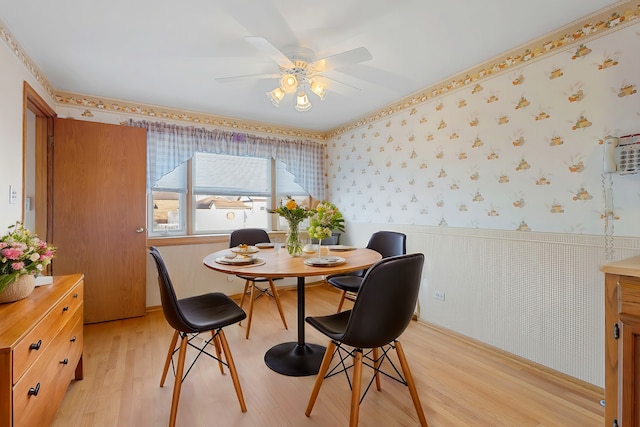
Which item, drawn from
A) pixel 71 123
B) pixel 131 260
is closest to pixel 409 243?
pixel 131 260

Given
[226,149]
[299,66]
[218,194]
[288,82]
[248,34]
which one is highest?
[248,34]

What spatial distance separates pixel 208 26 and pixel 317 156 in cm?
264

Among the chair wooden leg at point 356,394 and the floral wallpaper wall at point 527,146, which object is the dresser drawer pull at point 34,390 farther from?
the floral wallpaper wall at point 527,146

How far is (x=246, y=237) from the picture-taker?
310cm

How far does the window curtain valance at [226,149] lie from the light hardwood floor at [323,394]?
1924 millimetres

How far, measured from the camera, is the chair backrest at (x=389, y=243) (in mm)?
2633

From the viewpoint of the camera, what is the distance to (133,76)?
2592 mm

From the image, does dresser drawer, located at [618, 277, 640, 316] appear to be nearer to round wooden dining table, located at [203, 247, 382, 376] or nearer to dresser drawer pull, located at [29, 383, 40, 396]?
round wooden dining table, located at [203, 247, 382, 376]

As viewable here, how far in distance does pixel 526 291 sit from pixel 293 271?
1.73m

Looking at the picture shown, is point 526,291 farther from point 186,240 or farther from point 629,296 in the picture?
point 186,240

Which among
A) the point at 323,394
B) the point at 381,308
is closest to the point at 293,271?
the point at 381,308

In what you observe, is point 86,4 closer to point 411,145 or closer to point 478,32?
point 478,32

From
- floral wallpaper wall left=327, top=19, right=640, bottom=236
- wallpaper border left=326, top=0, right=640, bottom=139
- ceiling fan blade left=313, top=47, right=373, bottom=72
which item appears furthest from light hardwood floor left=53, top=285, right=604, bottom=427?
wallpaper border left=326, top=0, right=640, bottom=139

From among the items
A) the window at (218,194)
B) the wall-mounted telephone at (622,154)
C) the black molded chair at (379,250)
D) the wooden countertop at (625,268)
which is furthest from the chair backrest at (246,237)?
the wall-mounted telephone at (622,154)
